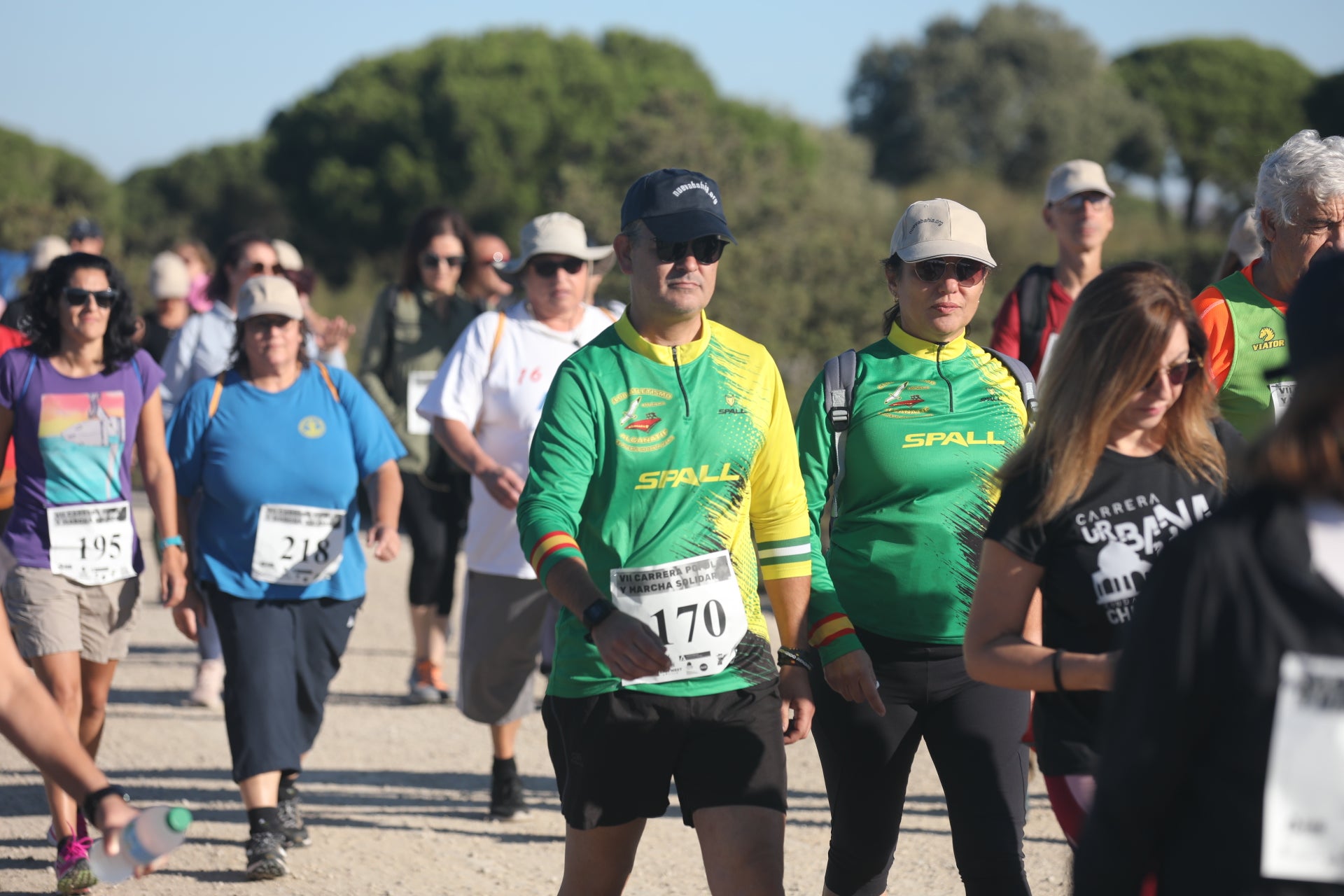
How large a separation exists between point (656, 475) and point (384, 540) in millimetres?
2725

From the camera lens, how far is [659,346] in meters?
3.79

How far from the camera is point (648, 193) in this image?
379 centimetres

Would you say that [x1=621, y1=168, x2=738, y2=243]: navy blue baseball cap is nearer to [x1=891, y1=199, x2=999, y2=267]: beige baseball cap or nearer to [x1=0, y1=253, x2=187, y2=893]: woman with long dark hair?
[x1=891, y1=199, x2=999, y2=267]: beige baseball cap

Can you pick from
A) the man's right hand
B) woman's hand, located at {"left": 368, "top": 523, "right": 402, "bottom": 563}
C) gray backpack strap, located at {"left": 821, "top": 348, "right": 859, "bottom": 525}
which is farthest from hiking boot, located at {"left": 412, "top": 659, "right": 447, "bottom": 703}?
the man's right hand

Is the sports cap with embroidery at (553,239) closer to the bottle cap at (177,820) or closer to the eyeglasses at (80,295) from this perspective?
the eyeglasses at (80,295)

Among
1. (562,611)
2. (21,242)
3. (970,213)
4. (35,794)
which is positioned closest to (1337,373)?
(562,611)

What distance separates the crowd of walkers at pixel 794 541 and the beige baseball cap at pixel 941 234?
0.5 inches

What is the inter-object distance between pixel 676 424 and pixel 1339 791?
1.99 m

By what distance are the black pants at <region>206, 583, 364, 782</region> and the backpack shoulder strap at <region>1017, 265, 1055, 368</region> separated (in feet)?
10.1

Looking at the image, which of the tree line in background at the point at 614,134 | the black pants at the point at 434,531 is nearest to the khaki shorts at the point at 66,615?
the black pants at the point at 434,531

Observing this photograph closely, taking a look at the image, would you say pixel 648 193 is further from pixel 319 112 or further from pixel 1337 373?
pixel 319 112

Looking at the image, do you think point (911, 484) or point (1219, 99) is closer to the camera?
point (911, 484)

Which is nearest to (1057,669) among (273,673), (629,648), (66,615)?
(629,648)

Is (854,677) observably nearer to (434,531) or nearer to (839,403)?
(839,403)
